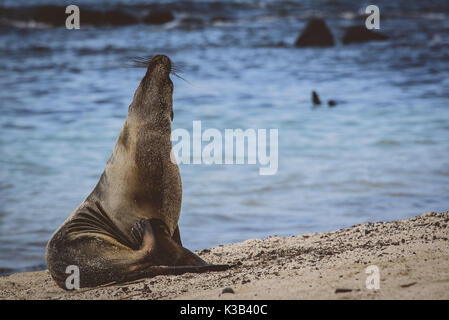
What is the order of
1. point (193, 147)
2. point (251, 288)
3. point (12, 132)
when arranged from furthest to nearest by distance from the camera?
point (12, 132)
point (193, 147)
point (251, 288)

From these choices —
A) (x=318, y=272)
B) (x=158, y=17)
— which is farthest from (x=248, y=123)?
(x=158, y=17)

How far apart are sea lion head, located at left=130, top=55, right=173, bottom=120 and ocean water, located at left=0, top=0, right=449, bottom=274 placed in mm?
2443

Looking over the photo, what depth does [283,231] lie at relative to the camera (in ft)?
23.3

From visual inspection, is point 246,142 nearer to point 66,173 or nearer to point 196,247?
point 66,173

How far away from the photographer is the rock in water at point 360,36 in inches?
949

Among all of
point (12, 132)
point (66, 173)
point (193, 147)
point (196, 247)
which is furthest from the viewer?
point (12, 132)

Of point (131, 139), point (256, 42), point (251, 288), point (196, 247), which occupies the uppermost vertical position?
point (256, 42)

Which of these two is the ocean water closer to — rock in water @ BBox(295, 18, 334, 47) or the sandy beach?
rock in water @ BBox(295, 18, 334, 47)

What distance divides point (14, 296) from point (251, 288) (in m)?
1.85

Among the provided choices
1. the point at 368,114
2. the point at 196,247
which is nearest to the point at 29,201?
the point at 196,247

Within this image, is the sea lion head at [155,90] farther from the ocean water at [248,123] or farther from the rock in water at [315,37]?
the rock in water at [315,37]

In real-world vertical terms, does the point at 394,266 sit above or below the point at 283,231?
above

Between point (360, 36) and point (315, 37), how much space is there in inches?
73.3

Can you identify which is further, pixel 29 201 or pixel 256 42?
pixel 256 42
